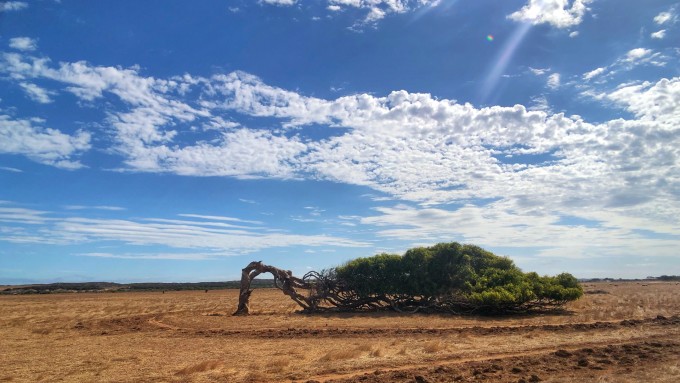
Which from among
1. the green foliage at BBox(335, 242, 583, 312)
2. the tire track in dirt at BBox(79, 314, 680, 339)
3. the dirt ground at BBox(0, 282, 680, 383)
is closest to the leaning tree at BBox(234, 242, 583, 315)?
the green foliage at BBox(335, 242, 583, 312)

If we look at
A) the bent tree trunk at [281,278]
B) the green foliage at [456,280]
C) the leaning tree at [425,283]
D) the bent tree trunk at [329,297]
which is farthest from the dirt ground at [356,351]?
the bent tree trunk at [281,278]

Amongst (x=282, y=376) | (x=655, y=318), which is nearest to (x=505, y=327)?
(x=655, y=318)

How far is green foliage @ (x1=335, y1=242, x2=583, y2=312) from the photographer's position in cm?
2277

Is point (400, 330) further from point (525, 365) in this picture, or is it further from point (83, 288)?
point (83, 288)

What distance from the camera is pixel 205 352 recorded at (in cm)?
1335

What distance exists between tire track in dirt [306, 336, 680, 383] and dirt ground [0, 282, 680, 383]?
22 mm

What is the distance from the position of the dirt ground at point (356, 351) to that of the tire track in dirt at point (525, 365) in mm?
22

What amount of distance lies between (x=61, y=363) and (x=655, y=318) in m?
21.2

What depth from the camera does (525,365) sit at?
33.0ft

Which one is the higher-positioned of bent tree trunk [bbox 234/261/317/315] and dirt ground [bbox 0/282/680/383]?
bent tree trunk [bbox 234/261/317/315]

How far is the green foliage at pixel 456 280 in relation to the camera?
74.7 feet

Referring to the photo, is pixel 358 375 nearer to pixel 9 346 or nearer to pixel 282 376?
pixel 282 376

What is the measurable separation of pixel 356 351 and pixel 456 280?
14.5 meters

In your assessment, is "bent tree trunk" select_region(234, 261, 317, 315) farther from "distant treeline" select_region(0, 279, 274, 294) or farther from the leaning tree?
"distant treeline" select_region(0, 279, 274, 294)
